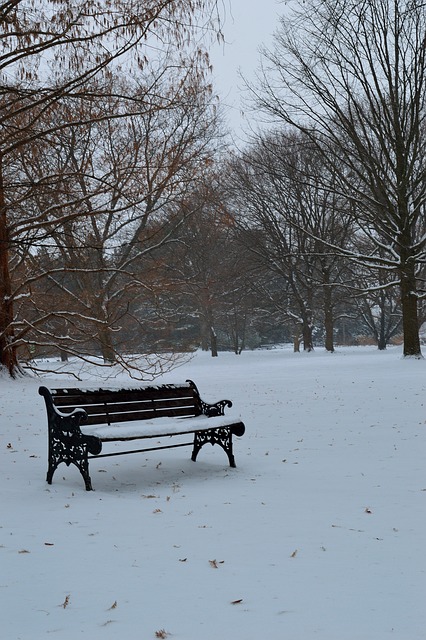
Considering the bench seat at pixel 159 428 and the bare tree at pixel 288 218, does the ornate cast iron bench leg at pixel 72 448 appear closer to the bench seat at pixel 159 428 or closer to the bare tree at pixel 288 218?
the bench seat at pixel 159 428

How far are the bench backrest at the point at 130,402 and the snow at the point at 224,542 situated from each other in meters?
0.56

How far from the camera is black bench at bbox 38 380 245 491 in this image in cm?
617

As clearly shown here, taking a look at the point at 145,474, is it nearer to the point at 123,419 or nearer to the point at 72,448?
the point at 123,419

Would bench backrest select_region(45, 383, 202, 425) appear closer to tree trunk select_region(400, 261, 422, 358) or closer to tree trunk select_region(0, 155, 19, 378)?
tree trunk select_region(0, 155, 19, 378)

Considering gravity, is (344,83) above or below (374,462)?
above

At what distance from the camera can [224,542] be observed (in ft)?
14.7

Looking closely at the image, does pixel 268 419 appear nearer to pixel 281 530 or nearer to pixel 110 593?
pixel 281 530

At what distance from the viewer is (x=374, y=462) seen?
711 centimetres

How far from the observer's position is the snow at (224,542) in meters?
3.27

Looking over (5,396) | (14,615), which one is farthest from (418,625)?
(5,396)

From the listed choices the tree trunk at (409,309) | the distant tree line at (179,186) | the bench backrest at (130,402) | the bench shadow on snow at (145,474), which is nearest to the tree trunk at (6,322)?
the distant tree line at (179,186)

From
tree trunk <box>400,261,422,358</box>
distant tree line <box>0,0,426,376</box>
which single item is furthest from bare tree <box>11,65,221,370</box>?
tree trunk <box>400,261,422,358</box>

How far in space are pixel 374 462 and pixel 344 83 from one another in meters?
14.4

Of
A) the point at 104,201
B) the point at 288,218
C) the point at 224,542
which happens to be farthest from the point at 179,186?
Answer: the point at 224,542
